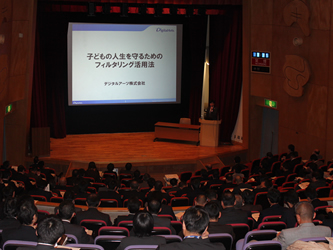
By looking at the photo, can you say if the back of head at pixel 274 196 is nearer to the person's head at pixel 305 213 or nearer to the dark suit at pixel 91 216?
the person's head at pixel 305 213

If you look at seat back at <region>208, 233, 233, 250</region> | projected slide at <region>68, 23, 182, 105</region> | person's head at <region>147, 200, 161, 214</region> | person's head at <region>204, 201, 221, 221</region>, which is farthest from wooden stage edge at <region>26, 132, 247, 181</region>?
seat back at <region>208, 233, 233, 250</region>

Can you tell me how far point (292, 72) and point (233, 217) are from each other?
709 cm

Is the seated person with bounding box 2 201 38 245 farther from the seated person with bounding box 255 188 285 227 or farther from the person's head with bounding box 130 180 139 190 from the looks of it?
the person's head with bounding box 130 180 139 190

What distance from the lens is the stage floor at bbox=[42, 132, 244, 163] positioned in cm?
1178

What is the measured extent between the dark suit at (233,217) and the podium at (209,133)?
25.2ft

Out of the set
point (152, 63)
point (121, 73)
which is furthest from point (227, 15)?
point (121, 73)

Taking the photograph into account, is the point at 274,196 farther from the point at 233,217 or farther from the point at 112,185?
the point at 112,185

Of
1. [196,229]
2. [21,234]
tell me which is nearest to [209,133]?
[21,234]

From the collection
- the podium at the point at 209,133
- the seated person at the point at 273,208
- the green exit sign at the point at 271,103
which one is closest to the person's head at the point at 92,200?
the seated person at the point at 273,208

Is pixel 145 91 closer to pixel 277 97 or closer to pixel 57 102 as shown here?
pixel 57 102

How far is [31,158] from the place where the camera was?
1177cm

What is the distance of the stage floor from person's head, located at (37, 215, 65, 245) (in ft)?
27.0

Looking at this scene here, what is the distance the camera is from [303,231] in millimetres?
4027

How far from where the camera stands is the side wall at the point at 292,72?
1045cm
